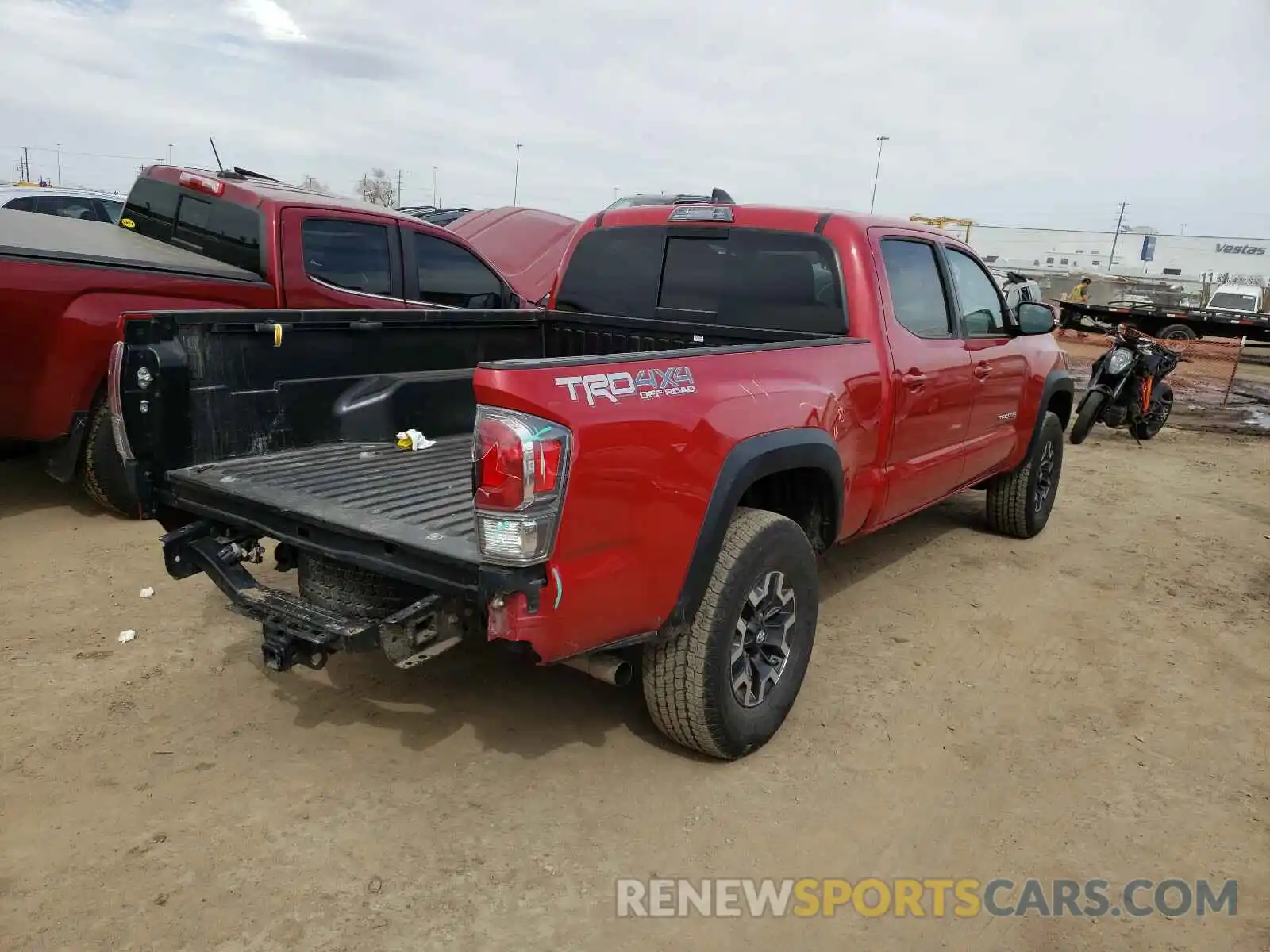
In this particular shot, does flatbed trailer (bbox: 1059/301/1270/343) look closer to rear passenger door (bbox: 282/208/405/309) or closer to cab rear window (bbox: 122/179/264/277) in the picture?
rear passenger door (bbox: 282/208/405/309)

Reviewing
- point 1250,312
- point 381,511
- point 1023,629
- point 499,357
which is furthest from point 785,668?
point 1250,312

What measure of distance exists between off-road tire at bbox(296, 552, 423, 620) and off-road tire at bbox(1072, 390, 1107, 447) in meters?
9.15

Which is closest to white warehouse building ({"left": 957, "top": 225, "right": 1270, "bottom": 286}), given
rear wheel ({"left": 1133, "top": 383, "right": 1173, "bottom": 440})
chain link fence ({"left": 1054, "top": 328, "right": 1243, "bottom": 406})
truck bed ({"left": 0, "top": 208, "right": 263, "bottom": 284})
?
chain link fence ({"left": 1054, "top": 328, "right": 1243, "bottom": 406})

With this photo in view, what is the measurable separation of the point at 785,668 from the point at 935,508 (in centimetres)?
402

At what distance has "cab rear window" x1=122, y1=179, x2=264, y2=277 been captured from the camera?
237 inches

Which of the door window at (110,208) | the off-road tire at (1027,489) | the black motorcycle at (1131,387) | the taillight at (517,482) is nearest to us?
the taillight at (517,482)

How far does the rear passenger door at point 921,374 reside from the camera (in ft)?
13.6

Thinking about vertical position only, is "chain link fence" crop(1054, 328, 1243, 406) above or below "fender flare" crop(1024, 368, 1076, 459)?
below

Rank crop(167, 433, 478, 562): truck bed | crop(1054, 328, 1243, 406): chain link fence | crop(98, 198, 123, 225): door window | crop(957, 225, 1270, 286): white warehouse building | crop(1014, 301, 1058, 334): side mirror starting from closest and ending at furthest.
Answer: crop(167, 433, 478, 562): truck bed, crop(1014, 301, 1058, 334): side mirror, crop(98, 198, 123, 225): door window, crop(1054, 328, 1243, 406): chain link fence, crop(957, 225, 1270, 286): white warehouse building

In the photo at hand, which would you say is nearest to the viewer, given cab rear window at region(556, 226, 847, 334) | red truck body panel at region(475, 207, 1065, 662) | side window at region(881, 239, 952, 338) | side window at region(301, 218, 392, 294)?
red truck body panel at region(475, 207, 1065, 662)

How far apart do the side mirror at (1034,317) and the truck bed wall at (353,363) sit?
181 cm

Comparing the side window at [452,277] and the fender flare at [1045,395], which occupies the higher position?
the side window at [452,277]

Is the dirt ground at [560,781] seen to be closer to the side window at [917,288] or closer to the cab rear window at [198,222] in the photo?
the side window at [917,288]

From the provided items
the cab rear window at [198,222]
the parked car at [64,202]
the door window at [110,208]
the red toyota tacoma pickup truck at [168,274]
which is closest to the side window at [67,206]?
the parked car at [64,202]
